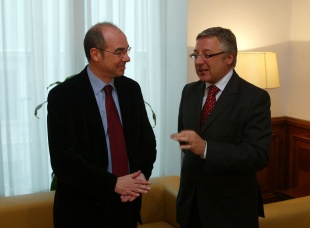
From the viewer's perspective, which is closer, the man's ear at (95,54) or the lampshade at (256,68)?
the man's ear at (95,54)

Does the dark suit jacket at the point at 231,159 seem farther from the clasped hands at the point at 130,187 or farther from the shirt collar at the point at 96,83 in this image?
the shirt collar at the point at 96,83

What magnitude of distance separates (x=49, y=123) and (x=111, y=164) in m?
0.31

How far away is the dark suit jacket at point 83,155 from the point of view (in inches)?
59.6

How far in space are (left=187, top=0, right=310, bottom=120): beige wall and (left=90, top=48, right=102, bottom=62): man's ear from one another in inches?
57.2

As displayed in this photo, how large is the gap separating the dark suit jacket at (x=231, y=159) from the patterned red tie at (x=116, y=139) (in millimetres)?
295

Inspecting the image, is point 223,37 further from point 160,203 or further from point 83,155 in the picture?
point 160,203

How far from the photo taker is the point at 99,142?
5.18 feet

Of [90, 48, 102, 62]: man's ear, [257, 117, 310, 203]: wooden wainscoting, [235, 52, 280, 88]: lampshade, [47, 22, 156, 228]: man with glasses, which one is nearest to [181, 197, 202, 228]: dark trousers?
[47, 22, 156, 228]: man with glasses

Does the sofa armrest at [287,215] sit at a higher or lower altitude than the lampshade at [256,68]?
lower

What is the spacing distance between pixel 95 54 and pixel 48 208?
109cm

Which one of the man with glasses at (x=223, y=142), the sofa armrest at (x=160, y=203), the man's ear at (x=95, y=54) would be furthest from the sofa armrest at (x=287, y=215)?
the man's ear at (x=95, y=54)

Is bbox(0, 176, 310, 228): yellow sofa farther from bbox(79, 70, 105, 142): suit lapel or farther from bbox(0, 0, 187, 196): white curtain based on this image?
bbox(79, 70, 105, 142): suit lapel

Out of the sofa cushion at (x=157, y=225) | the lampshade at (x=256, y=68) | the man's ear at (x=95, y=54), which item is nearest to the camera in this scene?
the man's ear at (x=95, y=54)

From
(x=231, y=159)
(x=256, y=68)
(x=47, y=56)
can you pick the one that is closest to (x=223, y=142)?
(x=231, y=159)
